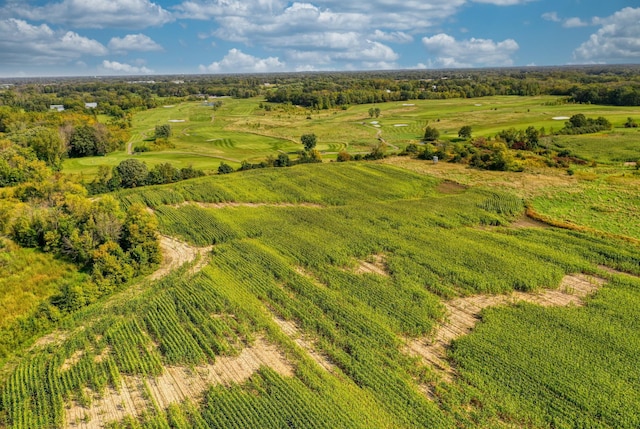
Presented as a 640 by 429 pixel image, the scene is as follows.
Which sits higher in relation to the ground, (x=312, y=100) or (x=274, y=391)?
(x=312, y=100)

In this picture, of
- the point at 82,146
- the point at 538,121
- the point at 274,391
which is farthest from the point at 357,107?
the point at 274,391

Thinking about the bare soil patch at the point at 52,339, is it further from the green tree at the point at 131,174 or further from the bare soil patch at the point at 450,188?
the bare soil patch at the point at 450,188

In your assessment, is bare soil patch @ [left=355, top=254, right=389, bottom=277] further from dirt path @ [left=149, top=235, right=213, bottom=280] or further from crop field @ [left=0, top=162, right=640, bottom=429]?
dirt path @ [left=149, top=235, right=213, bottom=280]

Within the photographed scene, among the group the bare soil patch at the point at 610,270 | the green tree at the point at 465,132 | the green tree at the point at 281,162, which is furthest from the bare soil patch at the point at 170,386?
the green tree at the point at 465,132

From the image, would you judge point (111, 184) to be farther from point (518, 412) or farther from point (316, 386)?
point (518, 412)

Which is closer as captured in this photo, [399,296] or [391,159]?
[399,296]

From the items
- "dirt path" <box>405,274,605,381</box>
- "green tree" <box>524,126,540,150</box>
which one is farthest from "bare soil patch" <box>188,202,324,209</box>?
"green tree" <box>524,126,540,150</box>

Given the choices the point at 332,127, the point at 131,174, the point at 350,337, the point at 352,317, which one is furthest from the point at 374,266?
the point at 332,127
